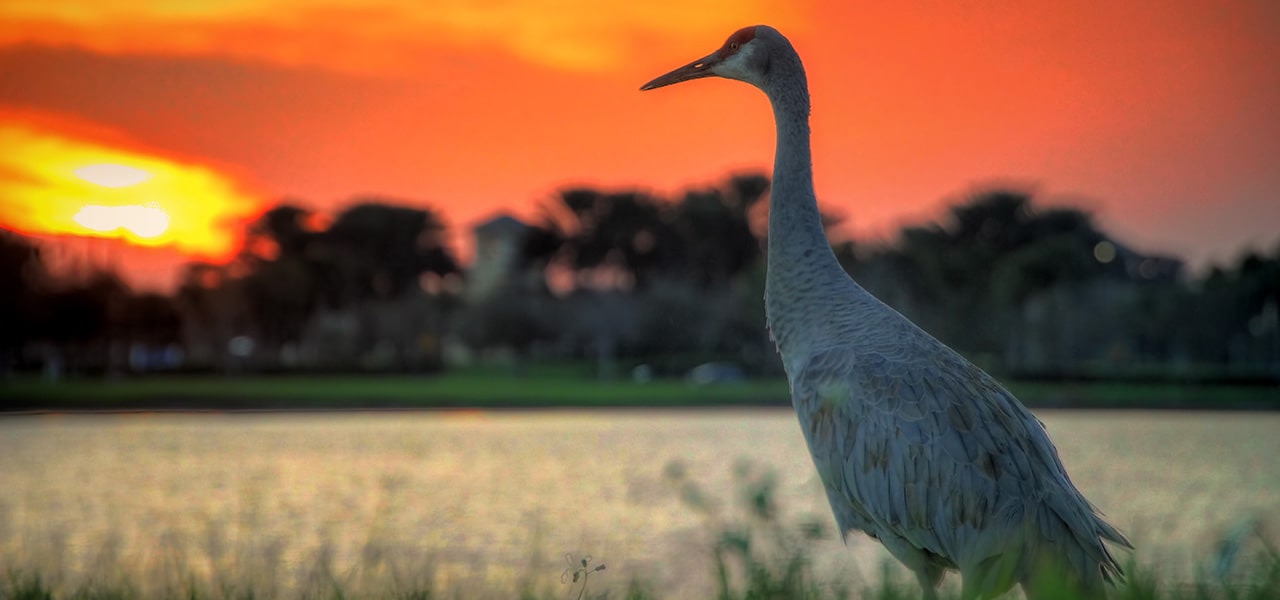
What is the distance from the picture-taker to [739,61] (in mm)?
6309

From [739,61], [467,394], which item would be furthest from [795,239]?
[467,394]

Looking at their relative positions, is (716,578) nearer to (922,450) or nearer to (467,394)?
(922,450)

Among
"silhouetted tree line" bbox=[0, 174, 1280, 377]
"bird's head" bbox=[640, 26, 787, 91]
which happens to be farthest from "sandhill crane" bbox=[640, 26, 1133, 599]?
"silhouetted tree line" bbox=[0, 174, 1280, 377]

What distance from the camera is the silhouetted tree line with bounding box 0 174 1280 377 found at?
58438 mm

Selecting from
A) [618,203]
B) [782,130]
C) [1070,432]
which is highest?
[618,203]

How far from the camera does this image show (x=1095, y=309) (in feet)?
194

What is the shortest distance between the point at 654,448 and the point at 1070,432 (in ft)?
47.3

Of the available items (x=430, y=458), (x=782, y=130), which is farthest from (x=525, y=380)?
(x=782, y=130)

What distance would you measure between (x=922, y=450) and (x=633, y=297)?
227 feet

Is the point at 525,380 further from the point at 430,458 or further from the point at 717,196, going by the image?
the point at 430,458

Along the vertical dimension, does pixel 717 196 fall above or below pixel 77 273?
above

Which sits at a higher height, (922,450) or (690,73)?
(690,73)

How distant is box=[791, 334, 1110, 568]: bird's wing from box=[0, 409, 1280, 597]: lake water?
1.10 feet

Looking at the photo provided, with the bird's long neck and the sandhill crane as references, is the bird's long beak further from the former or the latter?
the sandhill crane
